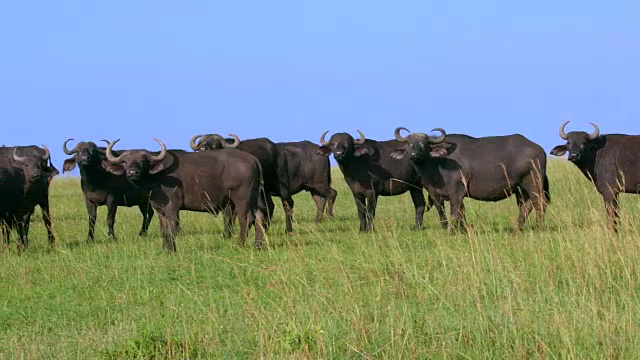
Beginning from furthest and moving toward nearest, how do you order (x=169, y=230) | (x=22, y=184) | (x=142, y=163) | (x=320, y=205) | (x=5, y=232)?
1. (x=320, y=205)
2. (x=5, y=232)
3. (x=22, y=184)
4. (x=142, y=163)
5. (x=169, y=230)

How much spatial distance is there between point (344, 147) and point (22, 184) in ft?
16.8

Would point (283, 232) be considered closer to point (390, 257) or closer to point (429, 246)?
point (429, 246)

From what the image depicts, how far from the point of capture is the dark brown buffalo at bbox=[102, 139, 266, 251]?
13.1 m

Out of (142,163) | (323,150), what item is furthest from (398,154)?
(142,163)

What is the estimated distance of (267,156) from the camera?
55.1 feet

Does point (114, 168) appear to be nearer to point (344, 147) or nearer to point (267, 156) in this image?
point (267, 156)

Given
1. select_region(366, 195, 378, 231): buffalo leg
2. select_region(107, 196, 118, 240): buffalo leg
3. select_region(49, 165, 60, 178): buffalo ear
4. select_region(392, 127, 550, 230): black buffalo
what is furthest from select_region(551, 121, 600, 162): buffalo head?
select_region(49, 165, 60, 178): buffalo ear

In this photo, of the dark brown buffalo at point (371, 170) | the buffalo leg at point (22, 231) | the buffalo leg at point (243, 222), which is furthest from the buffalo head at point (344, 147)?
the buffalo leg at point (22, 231)

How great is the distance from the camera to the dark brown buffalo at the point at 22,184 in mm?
14102

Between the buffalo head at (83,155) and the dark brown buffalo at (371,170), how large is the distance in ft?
12.4

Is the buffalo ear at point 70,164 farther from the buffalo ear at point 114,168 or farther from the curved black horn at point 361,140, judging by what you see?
the curved black horn at point 361,140

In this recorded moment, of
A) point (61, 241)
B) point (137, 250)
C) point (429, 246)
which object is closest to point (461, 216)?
point (429, 246)

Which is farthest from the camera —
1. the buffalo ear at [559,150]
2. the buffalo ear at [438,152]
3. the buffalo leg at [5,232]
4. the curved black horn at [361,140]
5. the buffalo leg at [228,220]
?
the curved black horn at [361,140]

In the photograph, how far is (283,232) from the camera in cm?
1625
